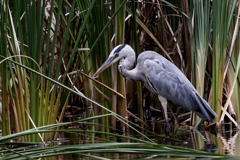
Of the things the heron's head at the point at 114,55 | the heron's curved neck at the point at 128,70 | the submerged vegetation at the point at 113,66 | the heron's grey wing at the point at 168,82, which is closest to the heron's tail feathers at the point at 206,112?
the submerged vegetation at the point at 113,66

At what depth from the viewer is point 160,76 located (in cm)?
552

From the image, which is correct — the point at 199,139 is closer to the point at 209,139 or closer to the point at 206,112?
the point at 209,139

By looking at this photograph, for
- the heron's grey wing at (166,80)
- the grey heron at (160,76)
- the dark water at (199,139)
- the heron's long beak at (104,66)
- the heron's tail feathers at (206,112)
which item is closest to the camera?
the dark water at (199,139)

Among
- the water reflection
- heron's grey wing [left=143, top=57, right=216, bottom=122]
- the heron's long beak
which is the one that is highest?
the heron's long beak

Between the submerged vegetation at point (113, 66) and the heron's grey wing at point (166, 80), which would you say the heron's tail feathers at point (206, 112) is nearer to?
the submerged vegetation at point (113, 66)

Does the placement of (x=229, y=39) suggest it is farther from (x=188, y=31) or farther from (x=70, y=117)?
(x=70, y=117)

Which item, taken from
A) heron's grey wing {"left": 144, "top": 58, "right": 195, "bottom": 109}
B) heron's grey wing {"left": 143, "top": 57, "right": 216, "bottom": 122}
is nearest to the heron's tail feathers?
heron's grey wing {"left": 143, "top": 57, "right": 216, "bottom": 122}

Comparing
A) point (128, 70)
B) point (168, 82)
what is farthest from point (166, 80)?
point (128, 70)

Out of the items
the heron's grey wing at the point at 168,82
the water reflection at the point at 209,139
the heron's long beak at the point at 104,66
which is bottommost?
the water reflection at the point at 209,139

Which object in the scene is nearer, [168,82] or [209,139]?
[209,139]

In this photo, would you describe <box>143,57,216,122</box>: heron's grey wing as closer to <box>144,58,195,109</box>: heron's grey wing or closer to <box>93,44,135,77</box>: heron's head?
<box>144,58,195,109</box>: heron's grey wing

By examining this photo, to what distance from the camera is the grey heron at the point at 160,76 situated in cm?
522

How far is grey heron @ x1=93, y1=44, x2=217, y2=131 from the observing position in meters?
5.22

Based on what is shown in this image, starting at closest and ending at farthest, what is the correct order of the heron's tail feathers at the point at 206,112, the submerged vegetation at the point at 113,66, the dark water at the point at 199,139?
the dark water at the point at 199,139 < the submerged vegetation at the point at 113,66 < the heron's tail feathers at the point at 206,112
